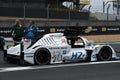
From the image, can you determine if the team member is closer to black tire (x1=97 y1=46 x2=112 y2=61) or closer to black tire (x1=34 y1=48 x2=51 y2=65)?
black tire (x1=34 y1=48 x2=51 y2=65)

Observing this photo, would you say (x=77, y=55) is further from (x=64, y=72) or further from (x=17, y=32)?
(x=17, y=32)

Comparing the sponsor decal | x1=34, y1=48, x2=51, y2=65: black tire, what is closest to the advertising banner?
the sponsor decal

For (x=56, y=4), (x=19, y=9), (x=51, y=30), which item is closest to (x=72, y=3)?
(x=56, y=4)

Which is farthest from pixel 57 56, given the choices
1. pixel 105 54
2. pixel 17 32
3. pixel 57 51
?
pixel 17 32

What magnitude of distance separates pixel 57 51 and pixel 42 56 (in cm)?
66

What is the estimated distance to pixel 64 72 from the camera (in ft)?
39.5

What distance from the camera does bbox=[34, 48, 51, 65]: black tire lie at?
45.2 ft

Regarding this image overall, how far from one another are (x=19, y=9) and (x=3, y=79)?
120 ft

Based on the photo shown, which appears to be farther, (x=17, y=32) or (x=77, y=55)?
(x=17, y=32)

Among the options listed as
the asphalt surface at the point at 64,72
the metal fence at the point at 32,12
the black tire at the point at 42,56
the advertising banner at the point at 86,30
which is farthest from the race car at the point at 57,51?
the metal fence at the point at 32,12

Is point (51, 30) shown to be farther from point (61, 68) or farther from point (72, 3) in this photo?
point (72, 3)

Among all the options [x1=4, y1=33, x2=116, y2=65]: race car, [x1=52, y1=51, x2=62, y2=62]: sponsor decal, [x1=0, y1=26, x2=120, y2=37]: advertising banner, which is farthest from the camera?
[x1=0, y1=26, x2=120, y2=37]: advertising banner

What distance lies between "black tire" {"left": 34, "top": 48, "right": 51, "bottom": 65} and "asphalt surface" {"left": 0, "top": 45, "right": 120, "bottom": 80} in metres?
0.40

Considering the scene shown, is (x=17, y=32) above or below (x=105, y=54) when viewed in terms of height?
above
